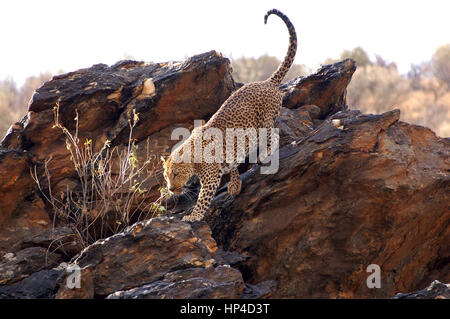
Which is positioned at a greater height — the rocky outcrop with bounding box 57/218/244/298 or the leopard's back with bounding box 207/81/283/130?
the leopard's back with bounding box 207/81/283/130

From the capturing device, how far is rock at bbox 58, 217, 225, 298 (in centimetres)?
625

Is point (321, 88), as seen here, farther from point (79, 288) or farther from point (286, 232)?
point (79, 288)

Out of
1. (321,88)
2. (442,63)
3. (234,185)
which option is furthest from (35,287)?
(442,63)

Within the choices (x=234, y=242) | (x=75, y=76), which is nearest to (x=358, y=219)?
(x=234, y=242)

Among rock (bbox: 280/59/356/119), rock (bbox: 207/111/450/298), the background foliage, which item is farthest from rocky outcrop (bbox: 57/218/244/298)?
the background foliage

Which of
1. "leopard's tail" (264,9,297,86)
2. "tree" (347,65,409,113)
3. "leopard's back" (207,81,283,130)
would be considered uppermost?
"tree" (347,65,409,113)

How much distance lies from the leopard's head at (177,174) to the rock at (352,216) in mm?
1223

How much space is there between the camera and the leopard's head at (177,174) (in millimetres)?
8634

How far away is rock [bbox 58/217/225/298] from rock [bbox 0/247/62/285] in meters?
0.72

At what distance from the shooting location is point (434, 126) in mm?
27984

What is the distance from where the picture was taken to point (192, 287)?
570 cm

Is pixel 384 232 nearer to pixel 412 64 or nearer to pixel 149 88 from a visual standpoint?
pixel 149 88

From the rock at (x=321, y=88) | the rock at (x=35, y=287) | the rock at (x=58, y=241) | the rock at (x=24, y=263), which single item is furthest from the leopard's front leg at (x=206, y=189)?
the rock at (x=321, y=88)

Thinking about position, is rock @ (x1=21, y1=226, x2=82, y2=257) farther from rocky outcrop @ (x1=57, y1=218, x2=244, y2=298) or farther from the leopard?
the leopard
